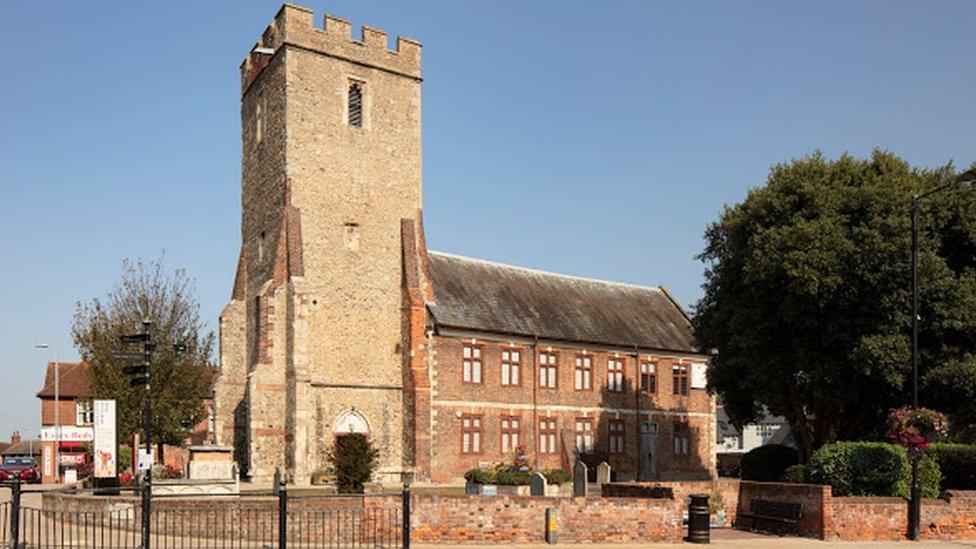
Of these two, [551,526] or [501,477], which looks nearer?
[551,526]

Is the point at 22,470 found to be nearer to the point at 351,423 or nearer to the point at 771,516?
the point at 351,423

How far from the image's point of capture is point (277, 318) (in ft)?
127

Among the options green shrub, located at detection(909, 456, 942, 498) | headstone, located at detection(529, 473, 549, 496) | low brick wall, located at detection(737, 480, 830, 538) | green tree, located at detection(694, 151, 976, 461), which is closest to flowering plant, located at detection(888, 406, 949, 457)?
green shrub, located at detection(909, 456, 942, 498)

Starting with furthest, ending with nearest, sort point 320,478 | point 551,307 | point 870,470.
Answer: point 551,307 → point 320,478 → point 870,470

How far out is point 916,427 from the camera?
25031mm

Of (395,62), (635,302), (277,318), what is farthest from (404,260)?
(635,302)

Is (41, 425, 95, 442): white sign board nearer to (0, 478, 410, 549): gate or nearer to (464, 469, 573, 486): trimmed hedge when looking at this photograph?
(464, 469, 573, 486): trimmed hedge

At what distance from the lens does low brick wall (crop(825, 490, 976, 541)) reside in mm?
24953

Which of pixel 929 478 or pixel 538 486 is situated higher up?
pixel 929 478

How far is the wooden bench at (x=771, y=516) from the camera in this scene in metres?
25.6

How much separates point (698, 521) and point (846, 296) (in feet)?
38.2

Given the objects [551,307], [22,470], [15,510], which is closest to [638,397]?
[551,307]

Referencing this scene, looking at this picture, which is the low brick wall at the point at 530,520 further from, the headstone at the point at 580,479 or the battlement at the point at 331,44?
the battlement at the point at 331,44

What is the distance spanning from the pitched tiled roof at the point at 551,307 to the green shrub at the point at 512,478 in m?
10.6
